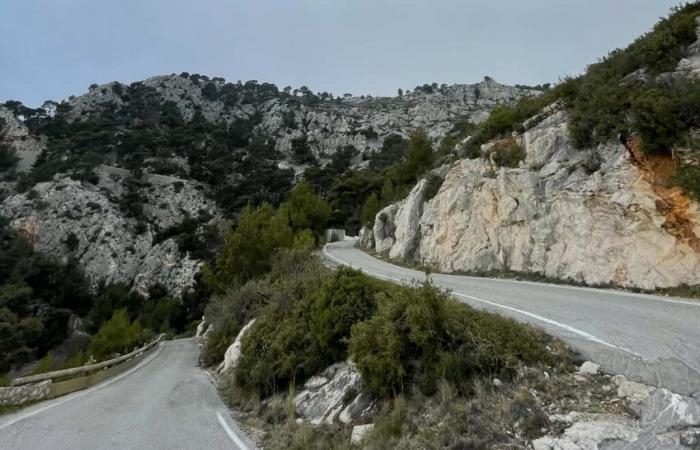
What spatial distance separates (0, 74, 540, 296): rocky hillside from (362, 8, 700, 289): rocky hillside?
89.1 ft

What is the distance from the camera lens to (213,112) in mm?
117938

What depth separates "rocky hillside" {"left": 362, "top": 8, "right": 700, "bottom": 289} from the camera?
1035 centimetres

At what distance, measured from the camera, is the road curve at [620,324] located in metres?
4.80

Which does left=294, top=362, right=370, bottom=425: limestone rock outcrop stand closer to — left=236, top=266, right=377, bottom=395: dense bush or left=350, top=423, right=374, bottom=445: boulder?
left=236, top=266, right=377, bottom=395: dense bush

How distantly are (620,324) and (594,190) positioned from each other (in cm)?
675

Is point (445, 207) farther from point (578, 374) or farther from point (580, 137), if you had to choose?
point (578, 374)

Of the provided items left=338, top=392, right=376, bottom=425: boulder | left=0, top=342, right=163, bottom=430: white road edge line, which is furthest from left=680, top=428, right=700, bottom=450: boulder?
left=0, top=342, right=163, bottom=430: white road edge line

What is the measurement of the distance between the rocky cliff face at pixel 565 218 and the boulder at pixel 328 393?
25.0 feet

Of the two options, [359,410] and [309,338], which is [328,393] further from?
[309,338]

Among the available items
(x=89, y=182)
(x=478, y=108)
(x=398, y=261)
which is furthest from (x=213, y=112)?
(x=398, y=261)

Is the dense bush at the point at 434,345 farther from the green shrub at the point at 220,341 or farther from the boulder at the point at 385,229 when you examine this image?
the boulder at the point at 385,229

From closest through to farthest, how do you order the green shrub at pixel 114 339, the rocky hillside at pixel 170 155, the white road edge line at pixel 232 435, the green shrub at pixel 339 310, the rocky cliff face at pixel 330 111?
the white road edge line at pixel 232 435, the green shrub at pixel 339 310, the green shrub at pixel 114 339, the rocky hillside at pixel 170 155, the rocky cliff face at pixel 330 111

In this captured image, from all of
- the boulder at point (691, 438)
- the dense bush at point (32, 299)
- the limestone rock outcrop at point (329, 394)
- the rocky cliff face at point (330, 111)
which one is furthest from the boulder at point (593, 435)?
the rocky cliff face at point (330, 111)

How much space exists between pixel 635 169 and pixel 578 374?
8.73 meters
